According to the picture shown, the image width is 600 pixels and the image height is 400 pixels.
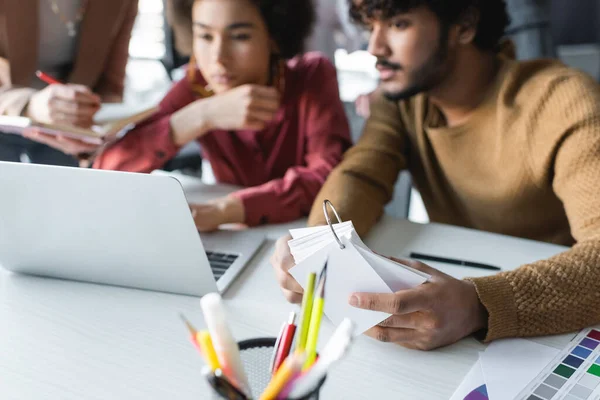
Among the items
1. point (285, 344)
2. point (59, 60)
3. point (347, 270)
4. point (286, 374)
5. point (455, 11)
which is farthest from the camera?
point (59, 60)

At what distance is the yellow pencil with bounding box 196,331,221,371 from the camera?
0.41 m

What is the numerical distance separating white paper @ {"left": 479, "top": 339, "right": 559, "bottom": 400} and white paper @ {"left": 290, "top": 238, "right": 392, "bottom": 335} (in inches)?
5.5

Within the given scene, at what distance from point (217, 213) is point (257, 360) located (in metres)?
0.52

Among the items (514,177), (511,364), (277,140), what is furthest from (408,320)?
(277,140)

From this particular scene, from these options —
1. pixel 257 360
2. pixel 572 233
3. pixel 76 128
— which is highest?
pixel 76 128

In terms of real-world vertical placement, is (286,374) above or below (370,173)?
above

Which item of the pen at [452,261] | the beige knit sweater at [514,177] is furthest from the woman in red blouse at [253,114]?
the pen at [452,261]

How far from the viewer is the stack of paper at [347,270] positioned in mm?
615

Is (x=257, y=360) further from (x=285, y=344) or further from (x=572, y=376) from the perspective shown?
(x=572, y=376)

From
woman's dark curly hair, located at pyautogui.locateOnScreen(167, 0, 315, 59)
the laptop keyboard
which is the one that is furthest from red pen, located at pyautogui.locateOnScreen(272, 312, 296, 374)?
woman's dark curly hair, located at pyautogui.locateOnScreen(167, 0, 315, 59)

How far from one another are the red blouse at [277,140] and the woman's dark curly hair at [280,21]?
0.05m

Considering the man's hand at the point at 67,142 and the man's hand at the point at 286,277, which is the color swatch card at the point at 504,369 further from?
the man's hand at the point at 67,142

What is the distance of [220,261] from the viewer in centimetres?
94

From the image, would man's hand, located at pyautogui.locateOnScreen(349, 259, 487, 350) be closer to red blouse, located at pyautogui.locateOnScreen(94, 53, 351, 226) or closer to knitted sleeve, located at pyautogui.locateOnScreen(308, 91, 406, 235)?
knitted sleeve, located at pyautogui.locateOnScreen(308, 91, 406, 235)
